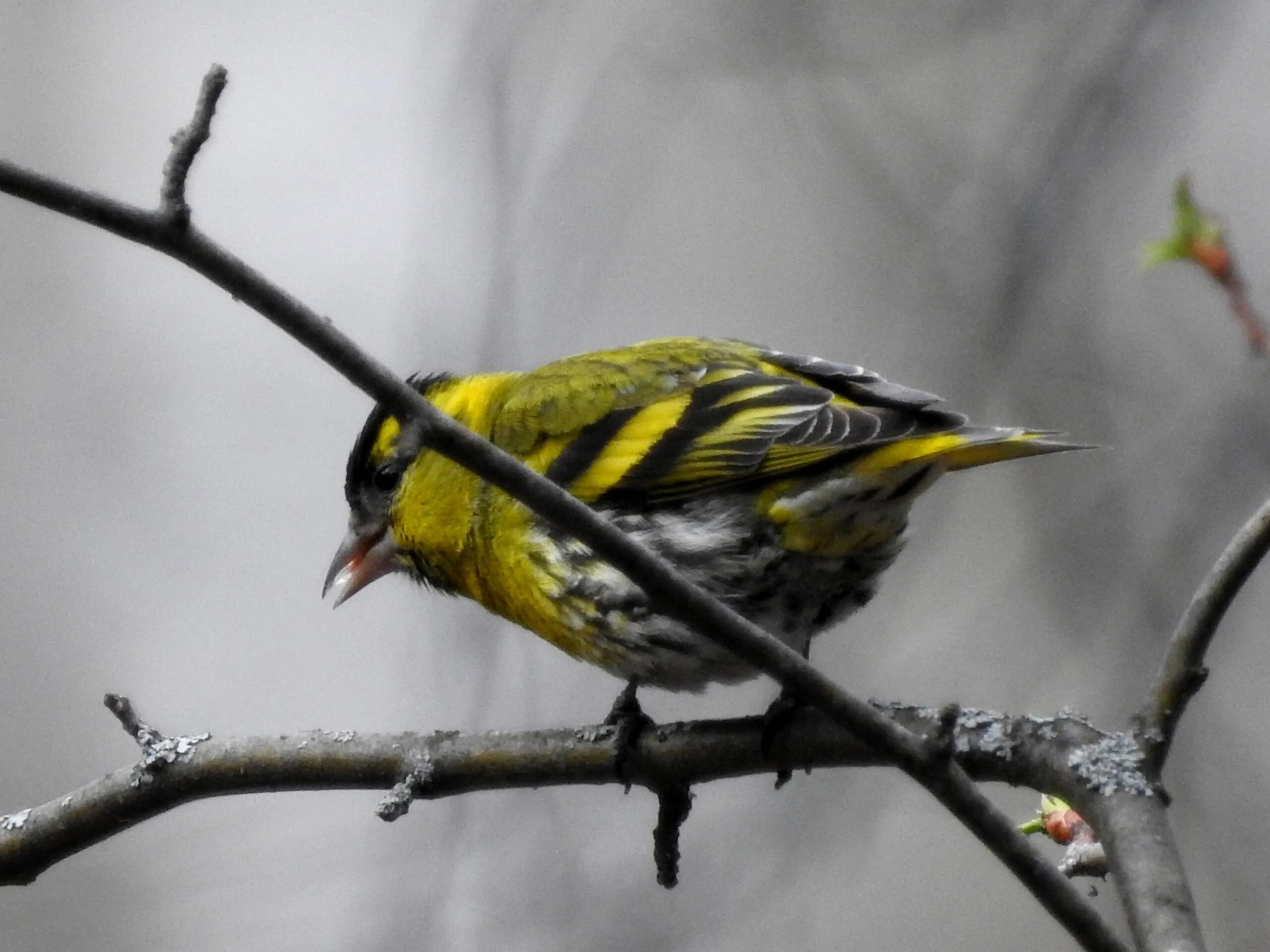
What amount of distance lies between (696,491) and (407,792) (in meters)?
1.06

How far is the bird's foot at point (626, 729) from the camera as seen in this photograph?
322 centimetres

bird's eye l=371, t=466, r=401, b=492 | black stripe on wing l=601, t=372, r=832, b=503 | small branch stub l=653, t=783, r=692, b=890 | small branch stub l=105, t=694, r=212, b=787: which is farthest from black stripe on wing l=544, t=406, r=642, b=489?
small branch stub l=105, t=694, r=212, b=787

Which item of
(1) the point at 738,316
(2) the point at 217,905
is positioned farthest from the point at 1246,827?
(1) the point at 738,316

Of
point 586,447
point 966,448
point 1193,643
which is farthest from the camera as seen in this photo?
point 586,447

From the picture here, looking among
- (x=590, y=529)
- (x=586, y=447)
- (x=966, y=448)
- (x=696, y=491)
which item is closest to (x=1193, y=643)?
(x=966, y=448)

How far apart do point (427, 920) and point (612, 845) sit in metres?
0.71

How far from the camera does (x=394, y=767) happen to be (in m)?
3.16

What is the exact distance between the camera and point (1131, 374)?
19.4 ft

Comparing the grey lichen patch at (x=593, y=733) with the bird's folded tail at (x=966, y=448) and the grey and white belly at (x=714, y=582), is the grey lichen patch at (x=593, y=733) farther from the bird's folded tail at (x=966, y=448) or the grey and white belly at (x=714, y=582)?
the bird's folded tail at (x=966, y=448)

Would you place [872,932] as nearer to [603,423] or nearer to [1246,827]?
[1246,827]

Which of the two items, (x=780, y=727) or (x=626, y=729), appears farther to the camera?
(x=626, y=729)

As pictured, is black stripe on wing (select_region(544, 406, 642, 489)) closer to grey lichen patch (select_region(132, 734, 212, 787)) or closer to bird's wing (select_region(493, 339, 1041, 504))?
bird's wing (select_region(493, 339, 1041, 504))

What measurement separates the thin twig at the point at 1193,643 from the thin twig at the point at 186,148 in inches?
64.6

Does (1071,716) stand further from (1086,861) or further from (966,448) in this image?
(966,448)
